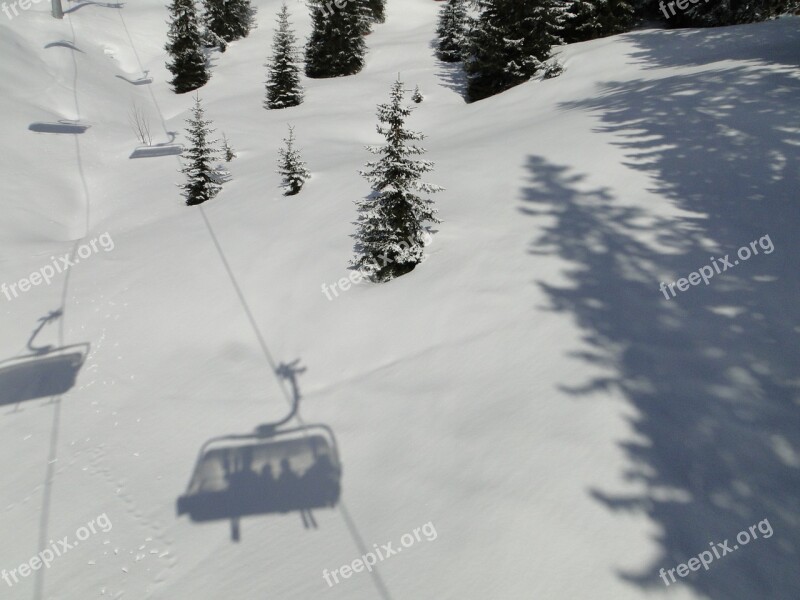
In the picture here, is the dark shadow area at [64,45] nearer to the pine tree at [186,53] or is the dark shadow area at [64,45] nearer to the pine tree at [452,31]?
the pine tree at [186,53]

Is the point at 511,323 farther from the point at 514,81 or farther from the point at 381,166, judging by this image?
the point at 514,81

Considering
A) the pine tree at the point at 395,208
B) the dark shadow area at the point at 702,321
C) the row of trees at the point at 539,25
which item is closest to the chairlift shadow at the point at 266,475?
the dark shadow area at the point at 702,321

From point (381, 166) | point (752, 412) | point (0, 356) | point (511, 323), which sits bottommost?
point (0, 356)

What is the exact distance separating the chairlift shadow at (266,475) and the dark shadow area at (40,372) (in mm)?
3850

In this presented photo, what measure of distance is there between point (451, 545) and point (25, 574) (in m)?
4.80

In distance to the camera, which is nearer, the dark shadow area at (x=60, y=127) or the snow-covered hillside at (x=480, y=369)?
the snow-covered hillside at (x=480, y=369)

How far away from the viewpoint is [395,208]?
7902mm

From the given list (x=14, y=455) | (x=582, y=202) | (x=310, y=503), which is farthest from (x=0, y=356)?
(x=582, y=202)

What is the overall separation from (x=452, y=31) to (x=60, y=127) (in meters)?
23.5

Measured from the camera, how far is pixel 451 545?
12.7 feet

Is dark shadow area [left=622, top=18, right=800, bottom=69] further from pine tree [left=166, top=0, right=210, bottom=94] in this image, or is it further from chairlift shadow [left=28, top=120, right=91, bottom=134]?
pine tree [left=166, top=0, right=210, bottom=94]

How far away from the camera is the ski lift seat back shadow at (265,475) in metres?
4.93

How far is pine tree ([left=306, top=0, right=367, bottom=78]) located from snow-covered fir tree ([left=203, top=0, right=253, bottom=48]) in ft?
37.5

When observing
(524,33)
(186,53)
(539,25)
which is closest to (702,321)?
(524,33)
